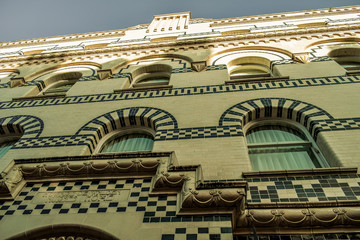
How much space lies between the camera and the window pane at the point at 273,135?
5.38m

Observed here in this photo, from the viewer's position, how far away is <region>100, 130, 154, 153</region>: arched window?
573 centimetres

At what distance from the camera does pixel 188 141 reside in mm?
5012

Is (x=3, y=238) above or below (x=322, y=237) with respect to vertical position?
below

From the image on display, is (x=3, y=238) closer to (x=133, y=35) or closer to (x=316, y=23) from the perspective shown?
(x=133, y=35)

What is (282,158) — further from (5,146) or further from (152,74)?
(5,146)

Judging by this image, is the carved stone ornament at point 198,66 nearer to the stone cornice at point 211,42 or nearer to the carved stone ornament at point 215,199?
the stone cornice at point 211,42

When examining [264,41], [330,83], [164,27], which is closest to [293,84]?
[330,83]

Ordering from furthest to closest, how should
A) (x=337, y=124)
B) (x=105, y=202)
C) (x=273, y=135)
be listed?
(x=273, y=135) < (x=337, y=124) < (x=105, y=202)

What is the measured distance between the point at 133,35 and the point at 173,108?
8.68 m

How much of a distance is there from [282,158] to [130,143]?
3.17 m

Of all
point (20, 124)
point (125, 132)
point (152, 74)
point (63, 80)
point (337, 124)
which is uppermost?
point (63, 80)

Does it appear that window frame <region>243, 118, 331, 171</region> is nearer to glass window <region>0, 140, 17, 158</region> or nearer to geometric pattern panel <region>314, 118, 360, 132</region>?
geometric pattern panel <region>314, 118, 360, 132</region>

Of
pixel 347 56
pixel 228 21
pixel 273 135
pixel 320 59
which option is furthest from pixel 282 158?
pixel 228 21

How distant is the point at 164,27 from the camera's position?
1420 cm
